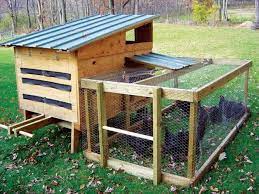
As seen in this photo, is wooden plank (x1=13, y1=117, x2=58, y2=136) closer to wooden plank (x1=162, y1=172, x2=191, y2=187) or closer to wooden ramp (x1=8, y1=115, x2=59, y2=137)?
wooden ramp (x1=8, y1=115, x2=59, y2=137)

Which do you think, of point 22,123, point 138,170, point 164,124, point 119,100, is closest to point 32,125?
point 22,123

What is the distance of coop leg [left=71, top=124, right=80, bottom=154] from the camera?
243 inches

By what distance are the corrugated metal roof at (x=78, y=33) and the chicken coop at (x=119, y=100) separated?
21 millimetres

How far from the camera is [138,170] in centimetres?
557

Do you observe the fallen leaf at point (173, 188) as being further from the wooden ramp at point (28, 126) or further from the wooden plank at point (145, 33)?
the wooden plank at point (145, 33)

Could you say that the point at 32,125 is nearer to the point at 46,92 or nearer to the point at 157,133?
the point at 46,92

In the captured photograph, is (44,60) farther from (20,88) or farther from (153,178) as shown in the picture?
(153,178)

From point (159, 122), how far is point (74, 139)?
197 cm

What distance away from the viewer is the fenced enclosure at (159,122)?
5070 mm

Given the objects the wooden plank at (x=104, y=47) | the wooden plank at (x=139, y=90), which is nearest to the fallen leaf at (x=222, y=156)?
the wooden plank at (x=139, y=90)

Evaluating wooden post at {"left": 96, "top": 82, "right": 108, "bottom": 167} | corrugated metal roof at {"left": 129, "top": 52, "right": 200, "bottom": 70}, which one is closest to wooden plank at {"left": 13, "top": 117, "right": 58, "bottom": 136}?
wooden post at {"left": 96, "top": 82, "right": 108, "bottom": 167}

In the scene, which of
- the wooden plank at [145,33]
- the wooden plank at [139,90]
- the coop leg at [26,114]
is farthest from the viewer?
the wooden plank at [145,33]

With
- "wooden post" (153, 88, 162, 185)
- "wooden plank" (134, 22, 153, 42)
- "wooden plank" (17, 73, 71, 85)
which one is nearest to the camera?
"wooden post" (153, 88, 162, 185)

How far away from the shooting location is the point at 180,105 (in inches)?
306
